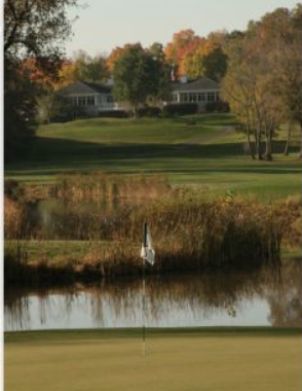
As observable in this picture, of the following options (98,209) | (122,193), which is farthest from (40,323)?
(122,193)

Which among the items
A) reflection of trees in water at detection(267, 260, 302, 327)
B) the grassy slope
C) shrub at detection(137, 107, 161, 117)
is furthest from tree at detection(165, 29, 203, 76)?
reflection of trees in water at detection(267, 260, 302, 327)

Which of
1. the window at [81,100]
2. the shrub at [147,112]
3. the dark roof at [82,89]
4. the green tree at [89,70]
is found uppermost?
the green tree at [89,70]

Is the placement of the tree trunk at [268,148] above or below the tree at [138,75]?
below

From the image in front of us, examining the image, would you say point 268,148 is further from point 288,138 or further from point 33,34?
point 33,34

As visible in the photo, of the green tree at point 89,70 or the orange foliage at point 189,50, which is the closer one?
the orange foliage at point 189,50

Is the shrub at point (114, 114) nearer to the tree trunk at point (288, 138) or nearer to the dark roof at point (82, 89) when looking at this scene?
the dark roof at point (82, 89)

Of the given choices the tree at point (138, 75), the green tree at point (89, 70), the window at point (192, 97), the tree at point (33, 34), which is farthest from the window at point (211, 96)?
the tree at point (33, 34)

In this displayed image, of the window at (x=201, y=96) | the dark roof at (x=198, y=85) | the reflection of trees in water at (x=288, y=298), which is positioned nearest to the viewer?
the reflection of trees in water at (x=288, y=298)

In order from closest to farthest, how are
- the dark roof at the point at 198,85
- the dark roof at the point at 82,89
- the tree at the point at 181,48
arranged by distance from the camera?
the tree at the point at 181,48
the dark roof at the point at 82,89
the dark roof at the point at 198,85

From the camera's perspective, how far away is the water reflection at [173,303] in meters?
11.7

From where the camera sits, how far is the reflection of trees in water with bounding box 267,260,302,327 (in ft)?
39.1

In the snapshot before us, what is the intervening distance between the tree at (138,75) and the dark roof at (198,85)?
0.81 meters

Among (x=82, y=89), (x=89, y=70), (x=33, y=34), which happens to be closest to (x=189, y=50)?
(x=89, y=70)

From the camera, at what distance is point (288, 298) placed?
14.0 metres
